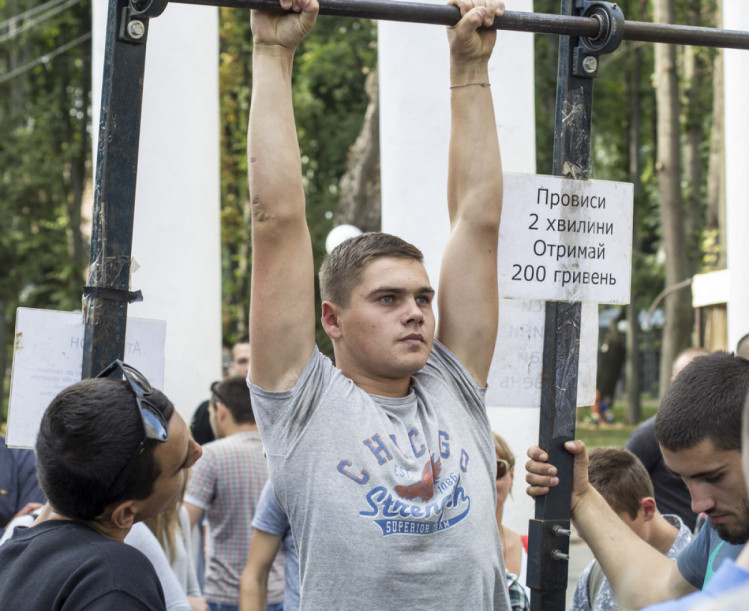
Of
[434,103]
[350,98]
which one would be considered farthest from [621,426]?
[434,103]

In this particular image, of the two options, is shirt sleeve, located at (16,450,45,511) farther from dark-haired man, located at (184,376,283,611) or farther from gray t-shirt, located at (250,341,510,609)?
gray t-shirt, located at (250,341,510,609)

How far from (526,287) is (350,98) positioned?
19852 mm

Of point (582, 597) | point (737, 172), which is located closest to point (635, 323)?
point (737, 172)

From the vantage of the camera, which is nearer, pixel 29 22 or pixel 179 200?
pixel 179 200

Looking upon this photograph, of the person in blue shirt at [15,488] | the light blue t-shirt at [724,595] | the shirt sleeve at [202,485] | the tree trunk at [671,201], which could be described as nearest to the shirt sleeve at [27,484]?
the person in blue shirt at [15,488]

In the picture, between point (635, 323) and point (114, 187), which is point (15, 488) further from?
point (635, 323)

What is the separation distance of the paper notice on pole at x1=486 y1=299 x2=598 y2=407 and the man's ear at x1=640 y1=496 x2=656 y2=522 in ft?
2.43

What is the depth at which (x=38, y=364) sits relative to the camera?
2580mm

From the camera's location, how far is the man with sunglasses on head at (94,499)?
1.92m

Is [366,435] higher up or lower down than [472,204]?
lower down

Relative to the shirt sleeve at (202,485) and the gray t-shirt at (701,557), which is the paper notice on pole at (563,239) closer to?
the gray t-shirt at (701,557)

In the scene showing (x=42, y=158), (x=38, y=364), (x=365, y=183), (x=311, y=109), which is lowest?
(x=38, y=364)

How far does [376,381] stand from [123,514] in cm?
78

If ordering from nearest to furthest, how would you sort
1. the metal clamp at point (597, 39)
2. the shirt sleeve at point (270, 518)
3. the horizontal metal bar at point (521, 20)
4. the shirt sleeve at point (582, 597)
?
1. the horizontal metal bar at point (521, 20)
2. the metal clamp at point (597, 39)
3. the shirt sleeve at point (582, 597)
4. the shirt sleeve at point (270, 518)
